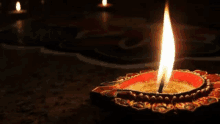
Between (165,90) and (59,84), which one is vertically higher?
(165,90)

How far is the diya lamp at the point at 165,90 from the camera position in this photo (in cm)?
70

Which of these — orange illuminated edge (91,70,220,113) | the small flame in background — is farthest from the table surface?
the small flame in background

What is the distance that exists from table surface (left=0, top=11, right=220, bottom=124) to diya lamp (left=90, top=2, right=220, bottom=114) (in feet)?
0.09

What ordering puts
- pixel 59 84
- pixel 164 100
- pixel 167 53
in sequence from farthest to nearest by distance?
pixel 59 84, pixel 167 53, pixel 164 100

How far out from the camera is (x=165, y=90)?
3.08 feet

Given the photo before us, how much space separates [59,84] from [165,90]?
0.56 meters

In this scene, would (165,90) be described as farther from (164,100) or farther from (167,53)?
(164,100)

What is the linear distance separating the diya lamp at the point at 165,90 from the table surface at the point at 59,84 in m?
0.03

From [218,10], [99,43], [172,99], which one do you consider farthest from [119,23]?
[172,99]

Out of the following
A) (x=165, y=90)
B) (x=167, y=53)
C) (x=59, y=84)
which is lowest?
(x=59, y=84)

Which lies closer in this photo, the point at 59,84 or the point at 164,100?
the point at 164,100

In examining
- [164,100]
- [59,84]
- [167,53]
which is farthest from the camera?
[59,84]

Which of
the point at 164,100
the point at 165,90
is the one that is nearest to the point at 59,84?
the point at 165,90

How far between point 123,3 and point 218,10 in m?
1.73
